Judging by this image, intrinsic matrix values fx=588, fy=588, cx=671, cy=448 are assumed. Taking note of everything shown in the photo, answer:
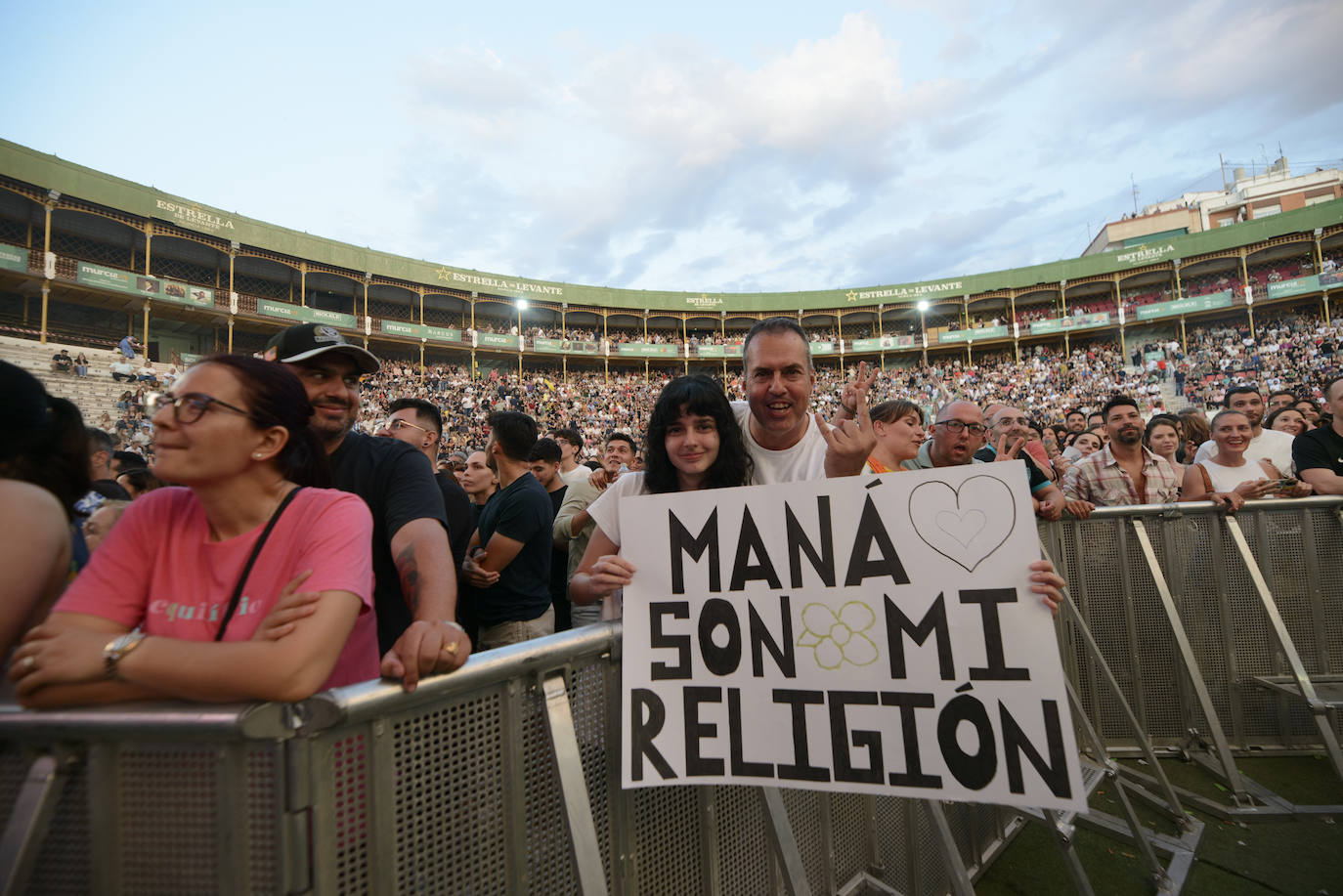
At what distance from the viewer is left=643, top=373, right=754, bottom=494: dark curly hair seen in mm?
2043

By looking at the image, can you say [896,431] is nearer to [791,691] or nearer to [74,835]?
[791,691]

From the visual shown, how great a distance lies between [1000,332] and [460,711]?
41094 mm

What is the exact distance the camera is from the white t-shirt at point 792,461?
7.16ft

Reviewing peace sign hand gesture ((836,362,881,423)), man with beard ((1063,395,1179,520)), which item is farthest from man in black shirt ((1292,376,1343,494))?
peace sign hand gesture ((836,362,881,423))

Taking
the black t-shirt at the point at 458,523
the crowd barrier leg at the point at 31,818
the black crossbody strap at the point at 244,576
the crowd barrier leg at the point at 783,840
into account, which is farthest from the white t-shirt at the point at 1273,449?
the crowd barrier leg at the point at 31,818

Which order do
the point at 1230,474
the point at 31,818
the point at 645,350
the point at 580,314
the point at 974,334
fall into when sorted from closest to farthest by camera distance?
the point at 31,818
the point at 1230,474
the point at 974,334
the point at 645,350
the point at 580,314

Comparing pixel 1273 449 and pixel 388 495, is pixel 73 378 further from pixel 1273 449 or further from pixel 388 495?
pixel 1273 449

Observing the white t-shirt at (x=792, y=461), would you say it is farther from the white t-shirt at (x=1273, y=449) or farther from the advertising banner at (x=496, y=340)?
the advertising banner at (x=496, y=340)

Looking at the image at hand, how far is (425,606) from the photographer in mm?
1490

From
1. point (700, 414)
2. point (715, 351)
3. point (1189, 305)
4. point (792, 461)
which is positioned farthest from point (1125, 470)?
point (1189, 305)

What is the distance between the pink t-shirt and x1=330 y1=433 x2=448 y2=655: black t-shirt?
0.44m

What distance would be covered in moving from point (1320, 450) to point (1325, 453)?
31mm

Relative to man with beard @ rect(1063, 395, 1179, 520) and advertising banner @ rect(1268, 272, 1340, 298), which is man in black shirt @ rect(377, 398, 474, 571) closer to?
man with beard @ rect(1063, 395, 1179, 520)

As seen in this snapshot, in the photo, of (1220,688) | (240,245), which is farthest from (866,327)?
(1220,688)
